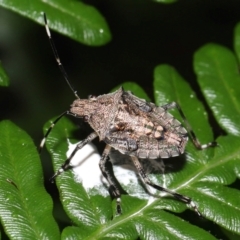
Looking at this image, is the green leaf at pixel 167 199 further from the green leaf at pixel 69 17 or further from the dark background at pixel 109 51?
the dark background at pixel 109 51

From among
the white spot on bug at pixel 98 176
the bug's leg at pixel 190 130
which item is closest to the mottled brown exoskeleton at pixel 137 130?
the bug's leg at pixel 190 130

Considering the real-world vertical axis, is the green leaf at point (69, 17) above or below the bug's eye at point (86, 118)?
above

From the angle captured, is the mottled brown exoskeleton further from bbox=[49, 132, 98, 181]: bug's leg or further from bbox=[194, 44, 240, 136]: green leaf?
bbox=[194, 44, 240, 136]: green leaf

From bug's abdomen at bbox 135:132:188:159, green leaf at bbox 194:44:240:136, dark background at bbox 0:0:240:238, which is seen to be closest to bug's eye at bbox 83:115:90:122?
bug's abdomen at bbox 135:132:188:159

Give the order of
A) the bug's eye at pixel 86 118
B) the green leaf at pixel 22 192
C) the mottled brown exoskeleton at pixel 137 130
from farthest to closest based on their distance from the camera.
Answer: the bug's eye at pixel 86 118, the mottled brown exoskeleton at pixel 137 130, the green leaf at pixel 22 192

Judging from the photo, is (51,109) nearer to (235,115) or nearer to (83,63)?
(83,63)

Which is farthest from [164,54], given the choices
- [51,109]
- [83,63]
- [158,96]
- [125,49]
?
[158,96]
